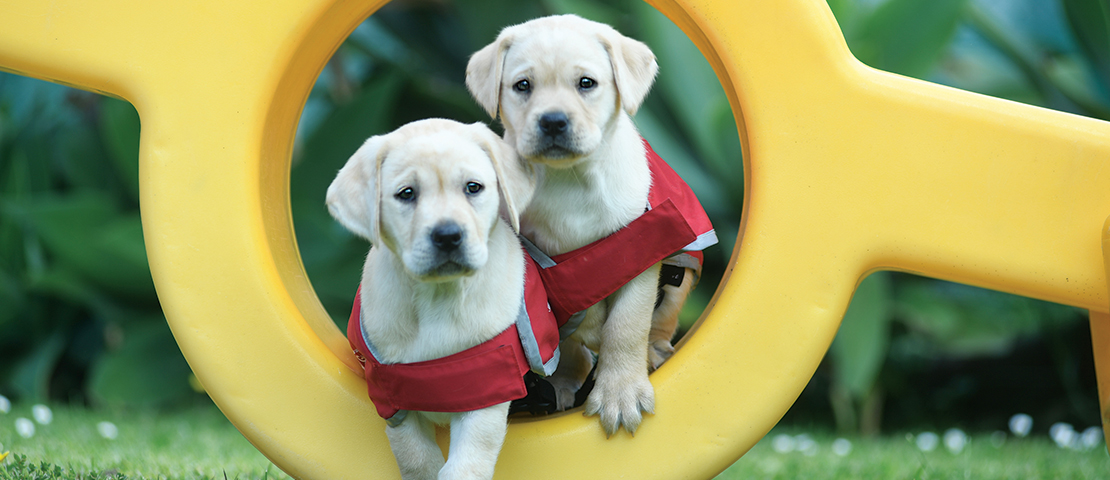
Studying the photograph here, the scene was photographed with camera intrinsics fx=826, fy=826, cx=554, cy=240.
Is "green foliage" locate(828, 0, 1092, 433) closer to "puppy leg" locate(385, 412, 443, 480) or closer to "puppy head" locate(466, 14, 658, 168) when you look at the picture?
"puppy head" locate(466, 14, 658, 168)

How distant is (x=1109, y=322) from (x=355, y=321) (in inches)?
102

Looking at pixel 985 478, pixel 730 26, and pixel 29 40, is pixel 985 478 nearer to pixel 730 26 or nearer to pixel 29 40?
pixel 730 26

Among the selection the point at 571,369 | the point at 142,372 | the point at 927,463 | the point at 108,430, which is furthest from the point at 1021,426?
the point at 142,372

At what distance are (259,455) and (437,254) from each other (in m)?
2.63

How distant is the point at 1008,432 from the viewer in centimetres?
624

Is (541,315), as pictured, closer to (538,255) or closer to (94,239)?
(538,255)

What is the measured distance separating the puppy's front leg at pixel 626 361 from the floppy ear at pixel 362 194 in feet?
2.75

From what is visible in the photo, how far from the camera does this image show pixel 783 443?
16.8 ft

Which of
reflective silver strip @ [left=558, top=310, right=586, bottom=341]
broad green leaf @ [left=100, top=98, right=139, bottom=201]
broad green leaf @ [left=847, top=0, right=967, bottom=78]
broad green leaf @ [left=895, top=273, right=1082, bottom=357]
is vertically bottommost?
broad green leaf @ [left=895, top=273, right=1082, bottom=357]

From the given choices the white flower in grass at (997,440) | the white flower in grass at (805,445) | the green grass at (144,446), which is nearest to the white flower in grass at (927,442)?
the white flower in grass at (997,440)

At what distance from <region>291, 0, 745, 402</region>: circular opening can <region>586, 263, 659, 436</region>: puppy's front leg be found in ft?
7.37

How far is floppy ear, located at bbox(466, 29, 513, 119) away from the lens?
275cm

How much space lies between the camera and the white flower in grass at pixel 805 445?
15.6 ft

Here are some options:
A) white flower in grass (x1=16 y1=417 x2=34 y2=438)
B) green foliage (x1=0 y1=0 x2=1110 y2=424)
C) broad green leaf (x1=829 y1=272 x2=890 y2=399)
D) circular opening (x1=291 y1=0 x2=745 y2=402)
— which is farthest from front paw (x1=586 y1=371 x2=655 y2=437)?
white flower in grass (x1=16 y1=417 x2=34 y2=438)
